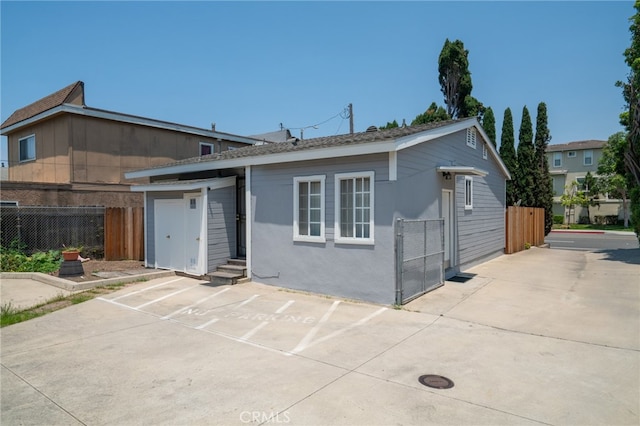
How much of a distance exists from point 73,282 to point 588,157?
49.1 meters

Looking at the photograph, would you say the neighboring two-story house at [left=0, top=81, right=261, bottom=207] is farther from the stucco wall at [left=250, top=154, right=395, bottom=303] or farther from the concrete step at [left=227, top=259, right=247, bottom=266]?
the stucco wall at [left=250, top=154, right=395, bottom=303]

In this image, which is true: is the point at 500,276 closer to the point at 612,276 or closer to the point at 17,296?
the point at 612,276

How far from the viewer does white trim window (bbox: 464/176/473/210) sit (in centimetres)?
1227

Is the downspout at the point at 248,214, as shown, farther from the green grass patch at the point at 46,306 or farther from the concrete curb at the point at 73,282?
the green grass patch at the point at 46,306

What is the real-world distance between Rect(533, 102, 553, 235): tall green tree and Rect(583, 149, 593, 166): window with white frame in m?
24.2

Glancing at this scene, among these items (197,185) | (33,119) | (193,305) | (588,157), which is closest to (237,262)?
(197,185)

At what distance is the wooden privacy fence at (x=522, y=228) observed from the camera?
1648 cm

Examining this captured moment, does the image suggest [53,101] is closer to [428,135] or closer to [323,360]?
[428,135]

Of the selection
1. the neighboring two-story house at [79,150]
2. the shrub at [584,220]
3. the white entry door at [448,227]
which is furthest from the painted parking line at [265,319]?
the shrub at [584,220]

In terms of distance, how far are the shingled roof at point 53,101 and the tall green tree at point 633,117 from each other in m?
20.7

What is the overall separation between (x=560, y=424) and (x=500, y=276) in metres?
8.10

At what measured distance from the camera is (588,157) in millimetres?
42406

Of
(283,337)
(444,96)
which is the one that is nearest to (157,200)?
(283,337)

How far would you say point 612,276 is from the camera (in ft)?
35.9
